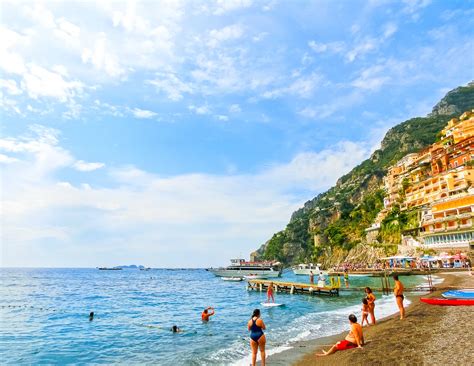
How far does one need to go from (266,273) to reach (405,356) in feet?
280

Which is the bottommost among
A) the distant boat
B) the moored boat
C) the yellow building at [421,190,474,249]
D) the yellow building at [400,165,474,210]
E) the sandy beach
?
the sandy beach

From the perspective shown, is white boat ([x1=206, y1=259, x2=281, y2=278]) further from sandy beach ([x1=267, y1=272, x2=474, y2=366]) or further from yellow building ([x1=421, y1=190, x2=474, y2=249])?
sandy beach ([x1=267, y1=272, x2=474, y2=366])

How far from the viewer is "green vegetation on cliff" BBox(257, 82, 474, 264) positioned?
113800 mm

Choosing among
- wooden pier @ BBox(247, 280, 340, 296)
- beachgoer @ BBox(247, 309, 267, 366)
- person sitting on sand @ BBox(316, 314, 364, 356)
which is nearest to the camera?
beachgoer @ BBox(247, 309, 267, 366)

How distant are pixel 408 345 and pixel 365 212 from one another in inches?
4606

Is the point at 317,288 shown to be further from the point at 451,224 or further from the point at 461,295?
the point at 451,224

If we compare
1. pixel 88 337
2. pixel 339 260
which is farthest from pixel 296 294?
pixel 339 260

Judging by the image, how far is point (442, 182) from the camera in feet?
260

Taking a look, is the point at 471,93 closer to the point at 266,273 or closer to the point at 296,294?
the point at 266,273

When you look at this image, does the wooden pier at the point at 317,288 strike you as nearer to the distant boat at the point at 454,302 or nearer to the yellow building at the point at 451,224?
the distant boat at the point at 454,302

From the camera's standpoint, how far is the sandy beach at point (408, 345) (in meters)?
11.5

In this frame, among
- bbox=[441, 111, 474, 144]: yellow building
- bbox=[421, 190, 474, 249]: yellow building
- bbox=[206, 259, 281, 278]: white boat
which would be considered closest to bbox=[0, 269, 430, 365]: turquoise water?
bbox=[421, 190, 474, 249]: yellow building

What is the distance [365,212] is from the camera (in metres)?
123

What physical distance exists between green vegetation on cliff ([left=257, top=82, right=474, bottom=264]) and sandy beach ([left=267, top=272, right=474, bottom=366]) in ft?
236
